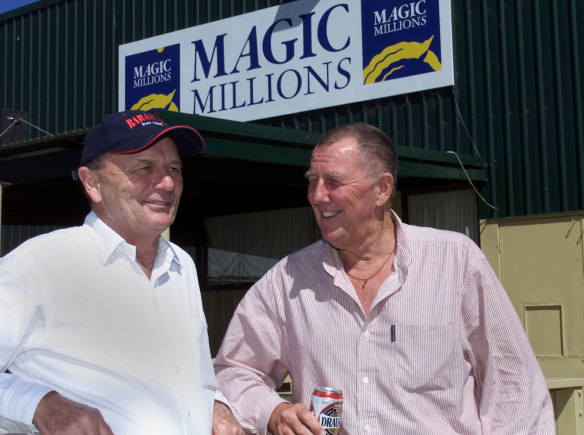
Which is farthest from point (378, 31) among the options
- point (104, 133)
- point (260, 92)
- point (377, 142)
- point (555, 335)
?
point (104, 133)

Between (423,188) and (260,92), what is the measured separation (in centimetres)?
275

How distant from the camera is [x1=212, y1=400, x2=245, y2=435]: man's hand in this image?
2475 millimetres

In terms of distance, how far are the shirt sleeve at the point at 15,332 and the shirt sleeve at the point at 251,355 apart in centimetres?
104

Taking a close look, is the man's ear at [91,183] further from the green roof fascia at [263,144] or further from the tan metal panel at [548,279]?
the tan metal panel at [548,279]

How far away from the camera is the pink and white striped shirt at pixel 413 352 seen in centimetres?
266

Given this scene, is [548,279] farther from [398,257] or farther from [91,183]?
[91,183]

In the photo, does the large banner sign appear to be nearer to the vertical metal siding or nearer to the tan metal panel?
the vertical metal siding

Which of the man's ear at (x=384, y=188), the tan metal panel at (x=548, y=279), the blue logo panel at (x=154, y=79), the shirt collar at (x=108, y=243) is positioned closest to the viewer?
the shirt collar at (x=108, y=243)

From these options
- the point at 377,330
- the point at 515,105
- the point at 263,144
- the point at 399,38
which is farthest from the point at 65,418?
the point at 399,38

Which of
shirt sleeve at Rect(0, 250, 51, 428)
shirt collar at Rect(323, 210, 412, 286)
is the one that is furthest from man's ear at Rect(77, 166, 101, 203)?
shirt collar at Rect(323, 210, 412, 286)

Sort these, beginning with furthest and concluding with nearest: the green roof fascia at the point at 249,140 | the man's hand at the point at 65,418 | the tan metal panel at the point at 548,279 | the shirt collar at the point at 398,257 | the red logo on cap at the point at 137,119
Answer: the tan metal panel at the point at 548,279, the green roof fascia at the point at 249,140, the shirt collar at the point at 398,257, the red logo on cap at the point at 137,119, the man's hand at the point at 65,418

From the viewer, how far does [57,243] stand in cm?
216

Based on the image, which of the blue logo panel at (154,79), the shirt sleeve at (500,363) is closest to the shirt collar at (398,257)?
the shirt sleeve at (500,363)

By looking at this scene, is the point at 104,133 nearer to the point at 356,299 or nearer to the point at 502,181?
the point at 356,299
